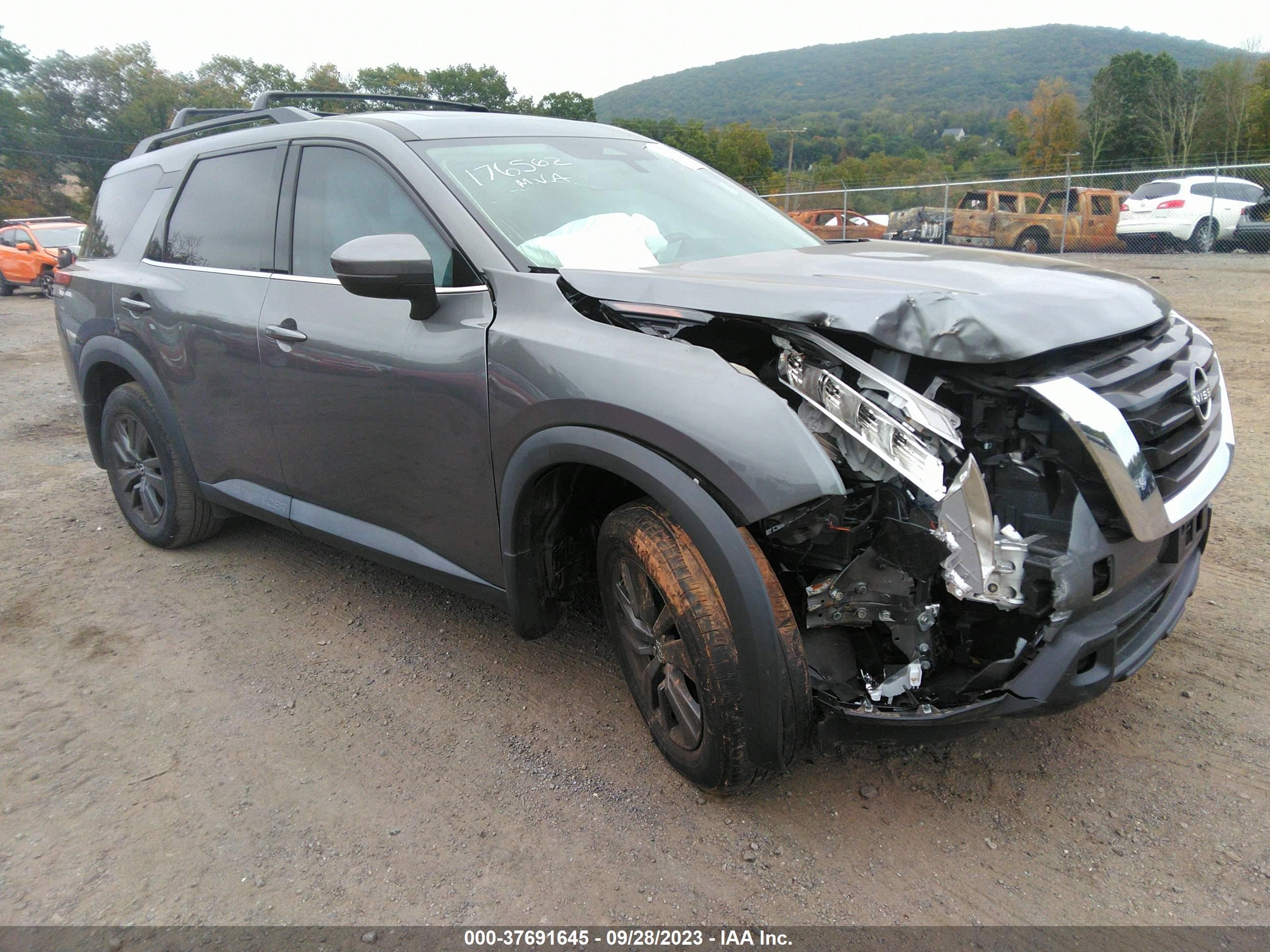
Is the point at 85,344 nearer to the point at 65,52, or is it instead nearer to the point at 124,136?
the point at 124,136

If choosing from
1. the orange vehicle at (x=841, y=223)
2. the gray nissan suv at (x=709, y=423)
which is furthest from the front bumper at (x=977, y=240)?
the gray nissan suv at (x=709, y=423)

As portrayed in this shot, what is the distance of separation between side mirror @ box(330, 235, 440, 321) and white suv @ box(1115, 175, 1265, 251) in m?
17.8

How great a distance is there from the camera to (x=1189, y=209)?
1605 centimetres

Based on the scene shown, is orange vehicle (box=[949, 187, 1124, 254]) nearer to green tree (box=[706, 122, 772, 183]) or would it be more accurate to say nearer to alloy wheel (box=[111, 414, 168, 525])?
alloy wheel (box=[111, 414, 168, 525])

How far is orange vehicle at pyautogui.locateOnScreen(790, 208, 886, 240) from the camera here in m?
21.0

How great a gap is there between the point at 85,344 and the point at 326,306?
211cm

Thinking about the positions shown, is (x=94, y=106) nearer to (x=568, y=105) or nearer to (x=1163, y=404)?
(x=568, y=105)

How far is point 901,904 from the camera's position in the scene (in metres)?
2.12

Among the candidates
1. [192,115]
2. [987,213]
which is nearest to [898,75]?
[987,213]

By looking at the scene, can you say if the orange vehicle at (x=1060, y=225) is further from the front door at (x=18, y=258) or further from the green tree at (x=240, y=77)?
the green tree at (x=240, y=77)

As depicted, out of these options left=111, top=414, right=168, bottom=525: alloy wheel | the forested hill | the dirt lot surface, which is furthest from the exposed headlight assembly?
the forested hill

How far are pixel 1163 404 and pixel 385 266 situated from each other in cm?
215

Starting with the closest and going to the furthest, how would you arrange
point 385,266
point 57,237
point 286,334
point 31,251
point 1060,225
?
point 385,266, point 286,334, point 1060,225, point 31,251, point 57,237

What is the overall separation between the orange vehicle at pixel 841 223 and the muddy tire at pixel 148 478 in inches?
727
